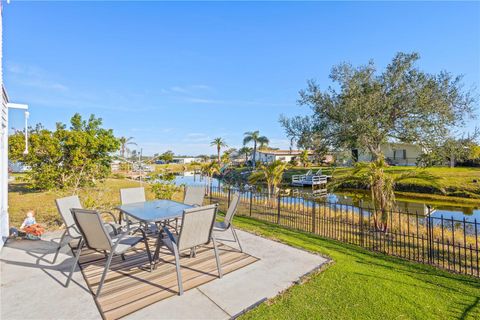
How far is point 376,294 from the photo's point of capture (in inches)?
106

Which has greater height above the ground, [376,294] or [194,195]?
[194,195]

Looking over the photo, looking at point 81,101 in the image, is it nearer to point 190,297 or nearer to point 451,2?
point 190,297

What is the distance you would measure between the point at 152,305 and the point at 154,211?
160 cm

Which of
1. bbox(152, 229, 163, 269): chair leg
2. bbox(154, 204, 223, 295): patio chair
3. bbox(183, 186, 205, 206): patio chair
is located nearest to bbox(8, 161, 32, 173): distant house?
bbox(183, 186, 205, 206): patio chair

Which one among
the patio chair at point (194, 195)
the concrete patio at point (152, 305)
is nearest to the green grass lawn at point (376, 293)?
the concrete patio at point (152, 305)

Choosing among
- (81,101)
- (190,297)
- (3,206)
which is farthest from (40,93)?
(190,297)

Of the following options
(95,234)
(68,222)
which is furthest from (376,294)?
(68,222)

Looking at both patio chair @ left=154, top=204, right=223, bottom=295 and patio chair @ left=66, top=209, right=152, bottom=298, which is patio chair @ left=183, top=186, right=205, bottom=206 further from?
patio chair @ left=66, top=209, right=152, bottom=298

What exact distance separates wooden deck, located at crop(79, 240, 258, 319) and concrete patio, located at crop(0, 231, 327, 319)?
0.32 feet

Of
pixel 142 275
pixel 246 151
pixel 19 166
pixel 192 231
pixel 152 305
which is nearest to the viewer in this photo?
pixel 152 305

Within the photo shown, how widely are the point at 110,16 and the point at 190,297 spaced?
32.4ft

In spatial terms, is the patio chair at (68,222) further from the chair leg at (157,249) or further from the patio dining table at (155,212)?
the chair leg at (157,249)

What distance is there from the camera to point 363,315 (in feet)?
7.59

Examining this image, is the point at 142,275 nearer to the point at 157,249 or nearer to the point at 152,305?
the point at 157,249
